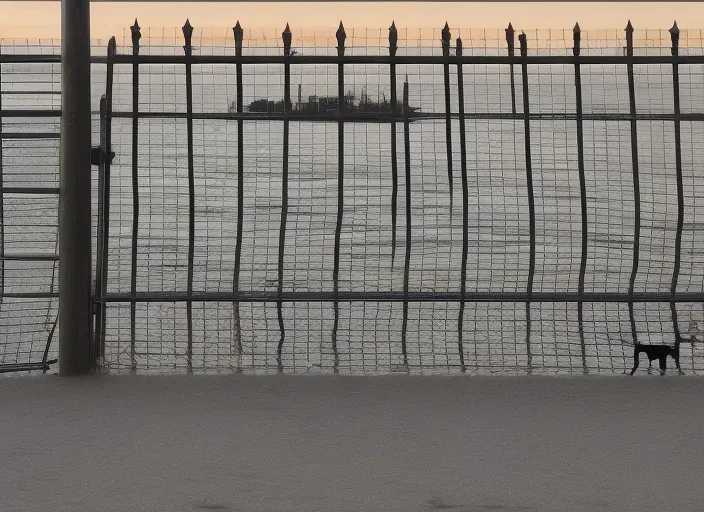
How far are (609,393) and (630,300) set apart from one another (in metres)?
1.15

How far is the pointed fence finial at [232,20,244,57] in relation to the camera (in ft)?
18.4

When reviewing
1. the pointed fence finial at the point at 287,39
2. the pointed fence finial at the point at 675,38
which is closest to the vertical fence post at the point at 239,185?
the pointed fence finial at the point at 287,39

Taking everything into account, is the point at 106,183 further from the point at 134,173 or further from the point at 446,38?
the point at 446,38

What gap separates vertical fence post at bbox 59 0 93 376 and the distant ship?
0.88m

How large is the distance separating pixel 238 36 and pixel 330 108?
66 cm

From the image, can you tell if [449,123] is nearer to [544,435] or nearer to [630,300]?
[630,300]

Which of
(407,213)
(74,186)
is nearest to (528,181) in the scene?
(407,213)

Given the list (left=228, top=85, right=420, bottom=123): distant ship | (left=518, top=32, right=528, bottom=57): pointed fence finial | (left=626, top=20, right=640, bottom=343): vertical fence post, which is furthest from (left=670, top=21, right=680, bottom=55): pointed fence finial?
(left=228, top=85, right=420, bottom=123): distant ship

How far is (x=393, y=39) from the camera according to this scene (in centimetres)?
564

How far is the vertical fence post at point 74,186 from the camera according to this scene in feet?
17.1

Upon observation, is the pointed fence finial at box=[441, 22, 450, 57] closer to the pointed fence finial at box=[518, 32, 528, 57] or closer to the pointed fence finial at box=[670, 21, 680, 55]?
the pointed fence finial at box=[518, 32, 528, 57]

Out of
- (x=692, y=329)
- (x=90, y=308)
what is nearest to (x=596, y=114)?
(x=692, y=329)

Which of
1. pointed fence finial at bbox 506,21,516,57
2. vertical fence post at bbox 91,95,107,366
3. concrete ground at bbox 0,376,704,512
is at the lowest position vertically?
concrete ground at bbox 0,376,704,512

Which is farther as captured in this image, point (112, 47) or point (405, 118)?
point (405, 118)
